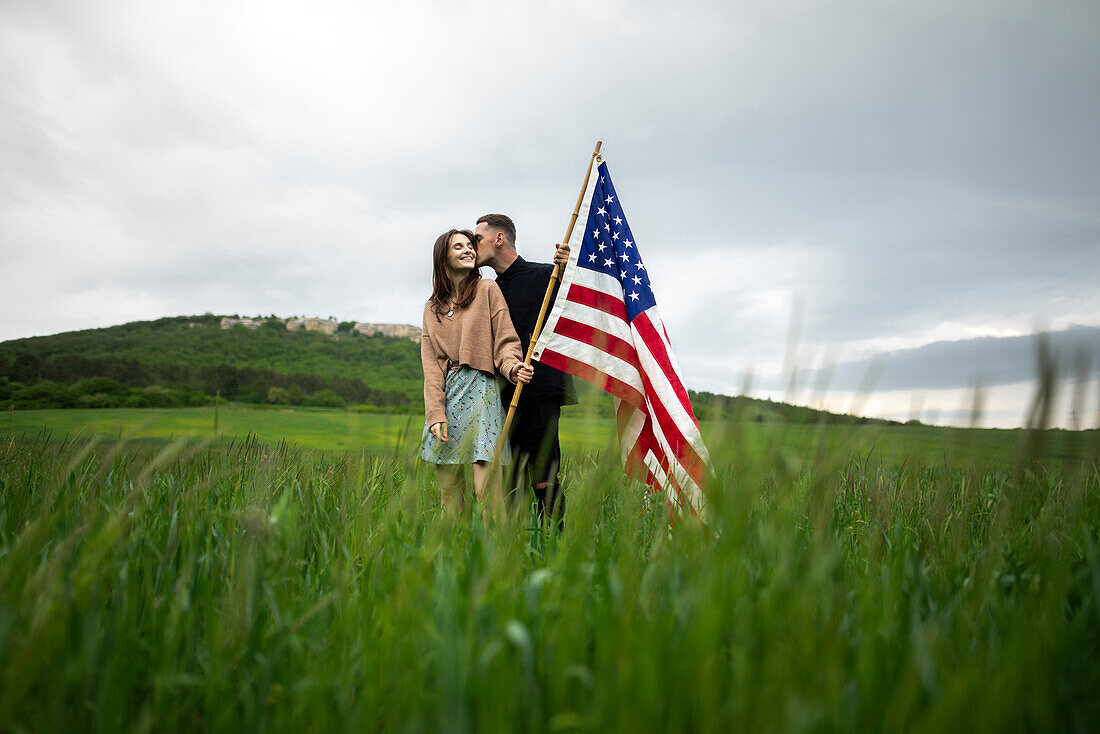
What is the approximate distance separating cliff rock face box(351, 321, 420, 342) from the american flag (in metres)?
97.2

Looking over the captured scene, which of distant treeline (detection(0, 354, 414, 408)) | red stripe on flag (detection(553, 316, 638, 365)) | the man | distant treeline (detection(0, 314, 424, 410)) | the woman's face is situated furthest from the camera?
distant treeline (detection(0, 314, 424, 410))

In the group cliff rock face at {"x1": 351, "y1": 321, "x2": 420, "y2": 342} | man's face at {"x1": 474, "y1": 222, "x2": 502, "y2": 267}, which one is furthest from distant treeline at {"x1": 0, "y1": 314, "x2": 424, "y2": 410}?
man's face at {"x1": 474, "y1": 222, "x2": 502, "y2": 267}

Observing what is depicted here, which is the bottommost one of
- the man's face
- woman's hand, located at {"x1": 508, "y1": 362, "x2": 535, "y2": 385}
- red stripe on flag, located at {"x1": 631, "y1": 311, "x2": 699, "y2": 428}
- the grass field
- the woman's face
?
the grass field

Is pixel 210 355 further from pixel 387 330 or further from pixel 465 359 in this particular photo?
pixel 465 359

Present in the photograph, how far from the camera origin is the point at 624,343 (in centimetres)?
461

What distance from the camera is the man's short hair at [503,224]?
16.1 feet

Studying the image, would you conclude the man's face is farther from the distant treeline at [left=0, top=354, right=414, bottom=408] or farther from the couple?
the distant treeline at [left=0, top=354, right=414, bottom=408]

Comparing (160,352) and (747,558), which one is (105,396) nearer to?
(747,558)

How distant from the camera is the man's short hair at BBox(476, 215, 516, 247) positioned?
4906mm

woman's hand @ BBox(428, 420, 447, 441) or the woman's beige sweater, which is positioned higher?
the woman's beige sweater

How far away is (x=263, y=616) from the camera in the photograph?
5.43ft

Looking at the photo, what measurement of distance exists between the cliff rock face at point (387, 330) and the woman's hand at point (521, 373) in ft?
320

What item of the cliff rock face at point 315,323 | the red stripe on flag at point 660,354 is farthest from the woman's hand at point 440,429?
the cliff rock face at point 315,323

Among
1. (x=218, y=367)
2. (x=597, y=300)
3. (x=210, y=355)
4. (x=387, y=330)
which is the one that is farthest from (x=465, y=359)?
(x=387, y=330)
